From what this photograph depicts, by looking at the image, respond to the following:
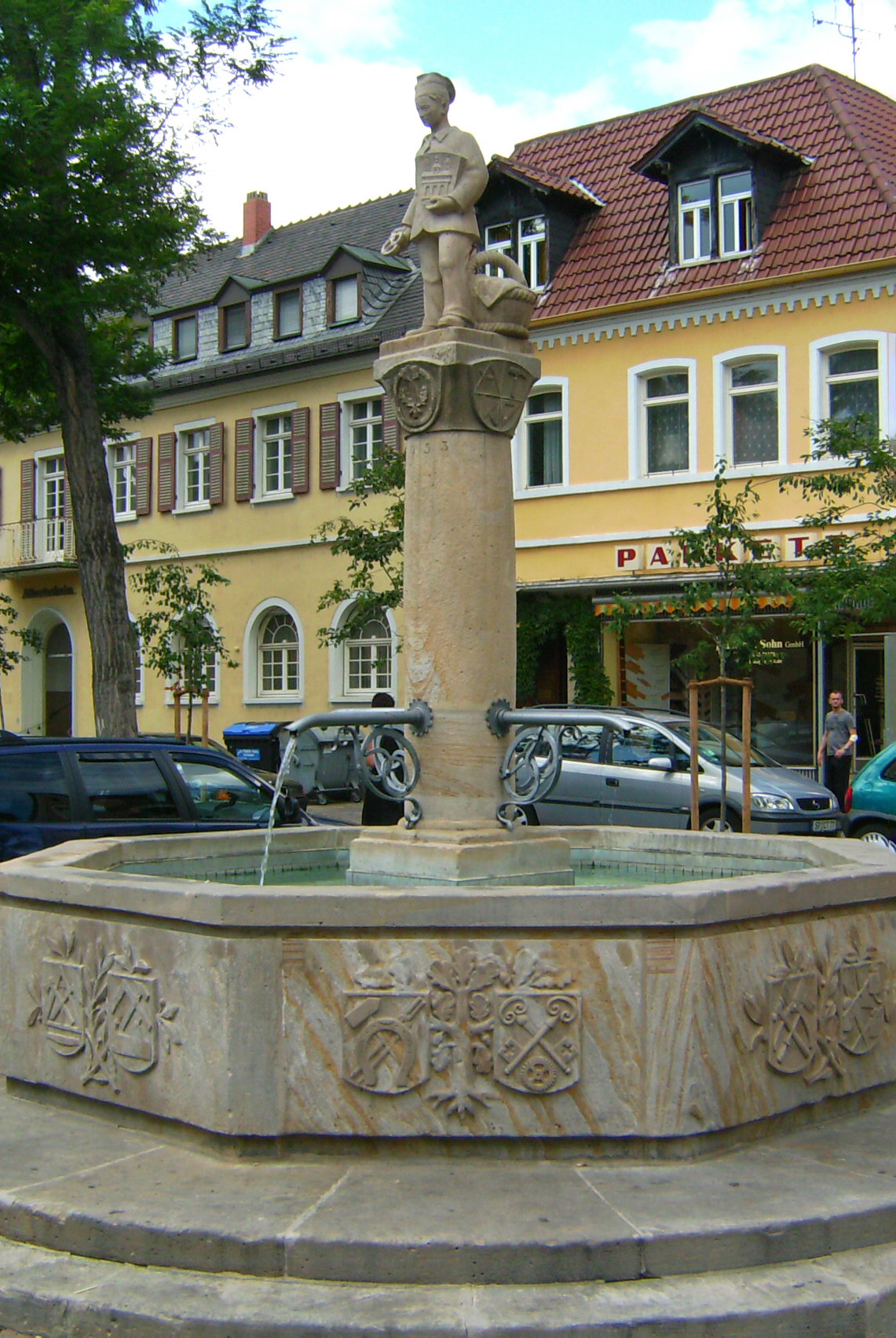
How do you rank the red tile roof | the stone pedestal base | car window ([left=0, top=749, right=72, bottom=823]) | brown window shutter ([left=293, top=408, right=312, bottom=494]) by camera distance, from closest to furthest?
1. the stone pedestal base
2. car window ([left=0, top=749, right=72, bottom=823])
3. the red tile roof
4. brown window shutter ([left=293, top=408, right=312, bottom=494])

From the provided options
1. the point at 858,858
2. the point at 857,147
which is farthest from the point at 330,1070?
the point at 857,147

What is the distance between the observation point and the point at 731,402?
23.5 meters

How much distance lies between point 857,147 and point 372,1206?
70.8 ft

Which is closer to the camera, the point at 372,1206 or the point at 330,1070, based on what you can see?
the point at 372,1206

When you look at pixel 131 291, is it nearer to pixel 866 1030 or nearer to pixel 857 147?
pixel 857 147

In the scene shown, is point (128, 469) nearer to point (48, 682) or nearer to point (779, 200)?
point (48, 682)

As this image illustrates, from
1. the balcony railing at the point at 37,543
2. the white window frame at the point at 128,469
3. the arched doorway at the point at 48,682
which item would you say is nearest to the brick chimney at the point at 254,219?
the white window frame at the point at 128,469

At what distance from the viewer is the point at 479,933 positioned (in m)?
5.18

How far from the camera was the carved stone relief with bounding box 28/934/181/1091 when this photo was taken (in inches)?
215

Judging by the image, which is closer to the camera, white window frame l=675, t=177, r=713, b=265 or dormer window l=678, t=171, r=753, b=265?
dormer window l=678, t=171, r=753, b=265

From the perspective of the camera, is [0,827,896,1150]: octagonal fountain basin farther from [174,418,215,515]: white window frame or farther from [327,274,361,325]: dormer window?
[174,418,215,515]: white window frame

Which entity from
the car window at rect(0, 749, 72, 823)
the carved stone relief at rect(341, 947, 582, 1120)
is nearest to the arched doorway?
the car window at rect(0, 749, 72, 823)

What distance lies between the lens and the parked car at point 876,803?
15.1 m

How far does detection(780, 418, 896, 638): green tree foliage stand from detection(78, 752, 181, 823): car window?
Result: 9.94m
